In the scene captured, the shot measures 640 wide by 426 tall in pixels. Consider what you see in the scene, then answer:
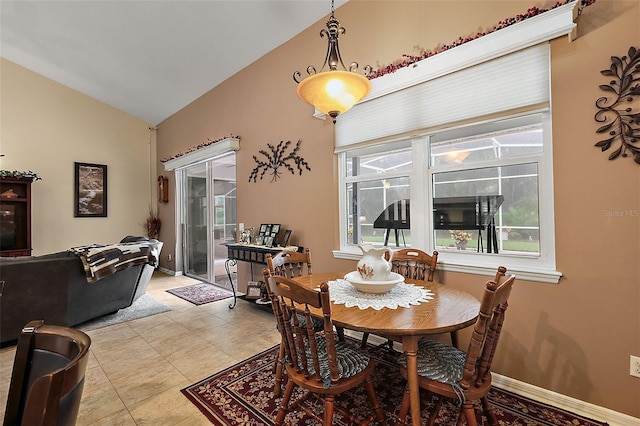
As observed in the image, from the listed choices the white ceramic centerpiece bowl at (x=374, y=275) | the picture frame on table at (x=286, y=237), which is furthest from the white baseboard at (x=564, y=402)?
the picture frame on table at (x=286, y=237)

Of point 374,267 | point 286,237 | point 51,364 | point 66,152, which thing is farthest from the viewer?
point 66,152

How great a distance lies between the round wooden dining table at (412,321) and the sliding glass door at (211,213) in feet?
11.9

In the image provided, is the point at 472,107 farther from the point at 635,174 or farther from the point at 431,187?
the point at 635,174

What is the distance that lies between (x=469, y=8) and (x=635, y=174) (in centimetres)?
158

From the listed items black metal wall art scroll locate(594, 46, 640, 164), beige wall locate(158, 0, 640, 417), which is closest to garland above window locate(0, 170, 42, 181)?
beige wall locate(158, 0, 640, 417)

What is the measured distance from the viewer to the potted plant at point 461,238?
2424 millimetres

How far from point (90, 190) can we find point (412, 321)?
6.64 meters

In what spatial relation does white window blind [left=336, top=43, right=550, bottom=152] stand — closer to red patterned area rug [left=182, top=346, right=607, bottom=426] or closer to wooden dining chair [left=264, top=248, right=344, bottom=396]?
wooden dining chair [left=264, top=248, right=344, bottom=396]

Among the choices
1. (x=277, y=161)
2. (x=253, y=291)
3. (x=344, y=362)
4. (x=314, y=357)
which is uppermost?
(x=277, y=161)

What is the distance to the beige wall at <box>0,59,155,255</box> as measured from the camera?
16.6 feet

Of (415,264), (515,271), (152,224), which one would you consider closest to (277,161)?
(415,264)

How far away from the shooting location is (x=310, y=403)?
1.88 m

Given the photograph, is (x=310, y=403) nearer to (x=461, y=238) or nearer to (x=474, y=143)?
(x=461, y=238)

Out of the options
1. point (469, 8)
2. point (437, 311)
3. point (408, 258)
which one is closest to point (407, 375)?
point (437, 311)
